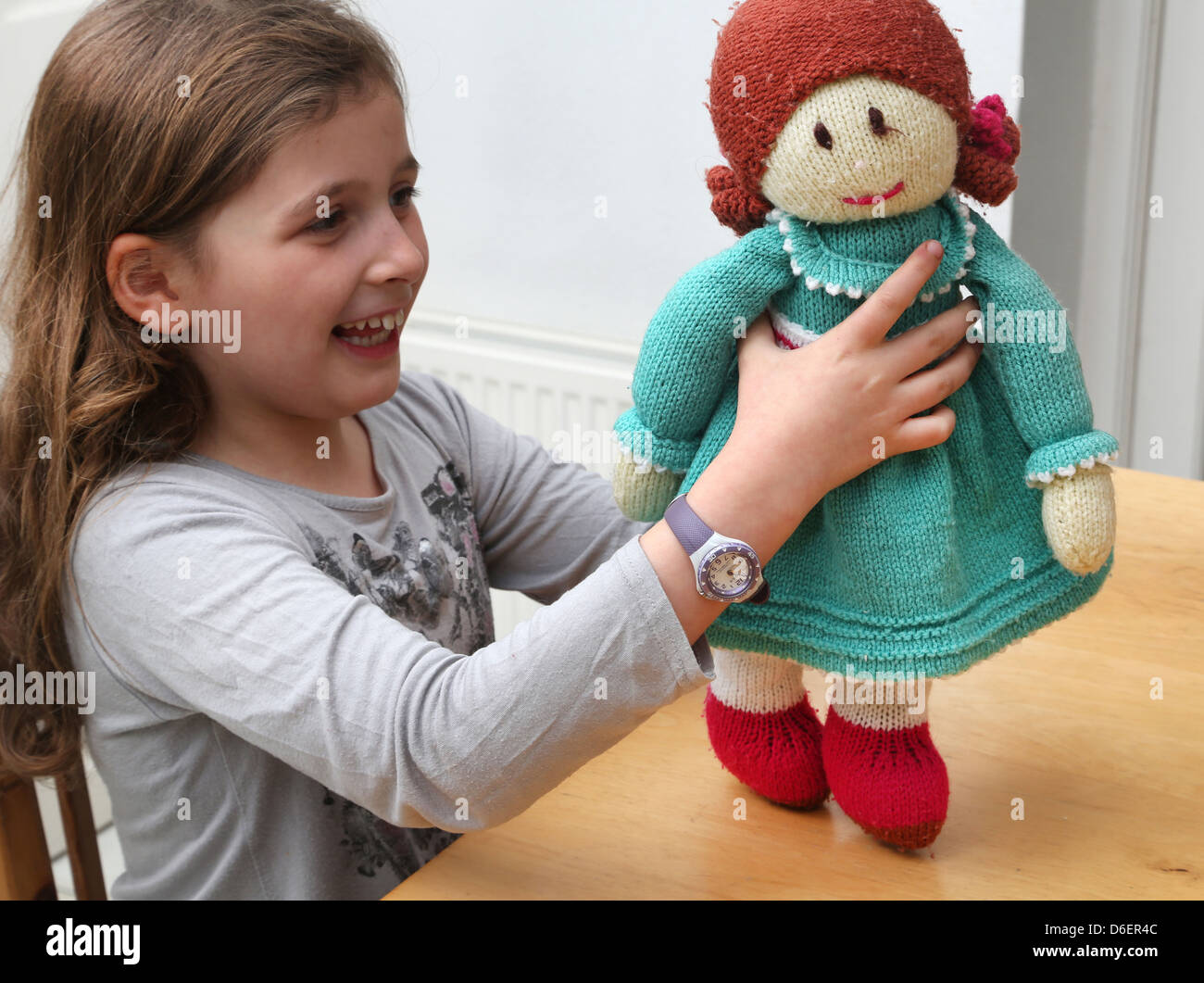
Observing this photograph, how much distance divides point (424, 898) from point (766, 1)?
447mm

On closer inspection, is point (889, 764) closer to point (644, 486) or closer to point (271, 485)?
point (644, 486)

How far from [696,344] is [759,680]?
188 millimetres

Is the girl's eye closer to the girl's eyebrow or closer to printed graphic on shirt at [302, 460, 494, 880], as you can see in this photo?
the girl's eyebrow

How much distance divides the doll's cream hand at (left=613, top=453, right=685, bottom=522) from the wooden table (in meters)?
0.17

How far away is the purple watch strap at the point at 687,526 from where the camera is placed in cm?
58

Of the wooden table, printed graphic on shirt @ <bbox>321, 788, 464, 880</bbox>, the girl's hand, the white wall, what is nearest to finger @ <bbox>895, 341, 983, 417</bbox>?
the girl's hand

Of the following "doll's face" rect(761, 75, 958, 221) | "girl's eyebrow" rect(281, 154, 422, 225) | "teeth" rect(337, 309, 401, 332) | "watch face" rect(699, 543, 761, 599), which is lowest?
"watch face" rect(699, 543, 761, 599)

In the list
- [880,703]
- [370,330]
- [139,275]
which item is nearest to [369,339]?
[370,330]

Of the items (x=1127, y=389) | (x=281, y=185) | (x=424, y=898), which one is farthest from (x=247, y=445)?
(x=1127, y=389)

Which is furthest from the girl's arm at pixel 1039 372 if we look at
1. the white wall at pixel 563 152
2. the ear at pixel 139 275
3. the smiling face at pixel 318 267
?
the white wall at pixel 563 152

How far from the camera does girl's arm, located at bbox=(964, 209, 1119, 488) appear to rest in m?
0.58

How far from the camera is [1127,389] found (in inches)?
58.4

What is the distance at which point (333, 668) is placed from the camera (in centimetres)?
60

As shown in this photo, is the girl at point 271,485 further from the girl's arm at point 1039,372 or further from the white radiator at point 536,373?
the white radiator at point 536,373
